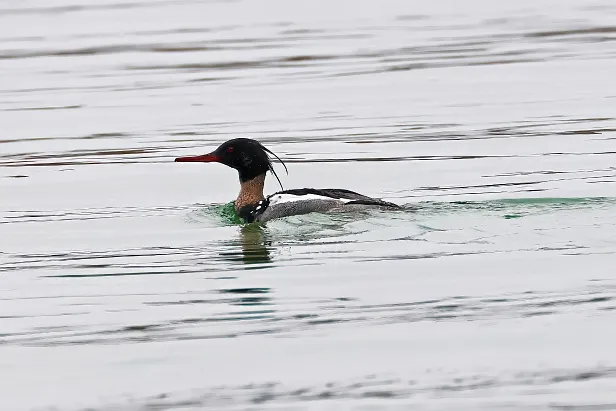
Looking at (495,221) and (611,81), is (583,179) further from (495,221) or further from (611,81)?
(611,81)

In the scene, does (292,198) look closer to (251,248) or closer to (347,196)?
(347,196)

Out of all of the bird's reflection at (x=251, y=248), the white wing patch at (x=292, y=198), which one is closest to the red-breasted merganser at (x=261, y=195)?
the white wing patch at (x=292, y=198)

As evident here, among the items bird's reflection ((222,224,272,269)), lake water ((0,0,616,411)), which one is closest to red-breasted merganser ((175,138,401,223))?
lake water ((0,0,616,411))

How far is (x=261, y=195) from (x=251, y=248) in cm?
203

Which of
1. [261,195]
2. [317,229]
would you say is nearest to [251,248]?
[317,229]

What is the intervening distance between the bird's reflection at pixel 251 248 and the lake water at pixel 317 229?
4cm

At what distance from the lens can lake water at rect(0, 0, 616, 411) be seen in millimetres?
7996

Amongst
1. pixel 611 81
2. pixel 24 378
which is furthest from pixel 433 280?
pixel 611 81

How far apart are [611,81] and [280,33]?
9.91 meters

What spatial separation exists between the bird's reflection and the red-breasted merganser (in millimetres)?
289

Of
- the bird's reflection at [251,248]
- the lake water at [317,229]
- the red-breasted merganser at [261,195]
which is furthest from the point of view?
the red-breasted merganser at [261,195]

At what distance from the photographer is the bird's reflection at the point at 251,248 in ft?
37.2

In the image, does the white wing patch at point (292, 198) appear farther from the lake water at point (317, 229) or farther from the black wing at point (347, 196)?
the lake water at point (317, 229)

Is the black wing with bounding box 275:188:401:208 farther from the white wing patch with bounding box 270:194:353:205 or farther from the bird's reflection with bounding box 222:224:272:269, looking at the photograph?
the bird's reflection with bounding box 222:224:272:269
